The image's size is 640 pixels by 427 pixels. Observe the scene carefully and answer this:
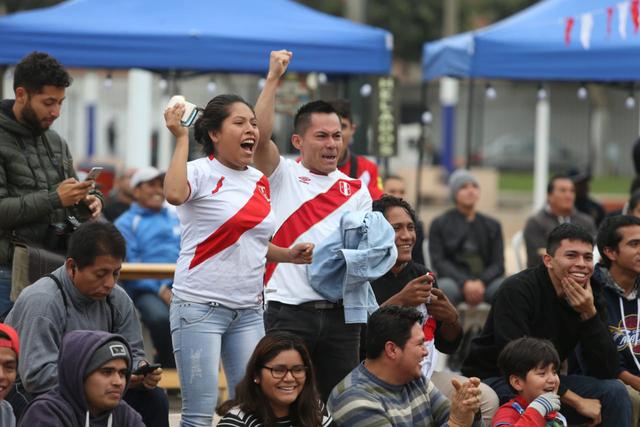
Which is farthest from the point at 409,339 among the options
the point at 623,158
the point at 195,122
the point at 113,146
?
the point at 623,158

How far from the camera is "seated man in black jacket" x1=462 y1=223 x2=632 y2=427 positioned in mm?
6227

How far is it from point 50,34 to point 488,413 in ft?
18.0

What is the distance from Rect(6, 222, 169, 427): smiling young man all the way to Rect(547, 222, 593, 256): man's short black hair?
2.21 meters

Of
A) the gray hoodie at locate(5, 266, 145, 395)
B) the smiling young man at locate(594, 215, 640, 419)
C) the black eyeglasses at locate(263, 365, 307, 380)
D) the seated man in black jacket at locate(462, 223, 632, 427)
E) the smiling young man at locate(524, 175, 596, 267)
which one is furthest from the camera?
the smiling young man at locate(524, 175, 596, 267)

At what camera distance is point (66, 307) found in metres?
5.28

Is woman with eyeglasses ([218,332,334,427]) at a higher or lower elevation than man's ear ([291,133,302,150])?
lower

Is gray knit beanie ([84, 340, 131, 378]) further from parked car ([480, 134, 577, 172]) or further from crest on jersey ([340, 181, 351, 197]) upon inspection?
parked car ([480, 134, 577, 172])

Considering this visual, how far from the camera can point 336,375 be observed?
595 cm

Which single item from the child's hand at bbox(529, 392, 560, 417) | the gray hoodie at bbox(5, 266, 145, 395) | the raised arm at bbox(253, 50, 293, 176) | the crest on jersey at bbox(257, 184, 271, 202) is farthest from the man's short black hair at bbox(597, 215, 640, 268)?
the gray hoodie at bbox(5, 266, 145, 395)

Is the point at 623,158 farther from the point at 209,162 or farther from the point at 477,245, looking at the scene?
the point at 209,162

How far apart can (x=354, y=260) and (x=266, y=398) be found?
2.79 ft

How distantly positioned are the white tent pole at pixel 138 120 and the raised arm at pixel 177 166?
8.68 meters

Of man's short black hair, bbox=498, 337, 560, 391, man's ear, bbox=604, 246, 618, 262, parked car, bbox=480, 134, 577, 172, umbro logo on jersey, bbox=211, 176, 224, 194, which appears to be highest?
umbro logo on jersey, bbox=211, 176, 224, 194

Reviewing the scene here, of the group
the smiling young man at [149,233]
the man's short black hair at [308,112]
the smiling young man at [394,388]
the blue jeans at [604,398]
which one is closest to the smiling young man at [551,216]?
the smiling young man at [149,233]
